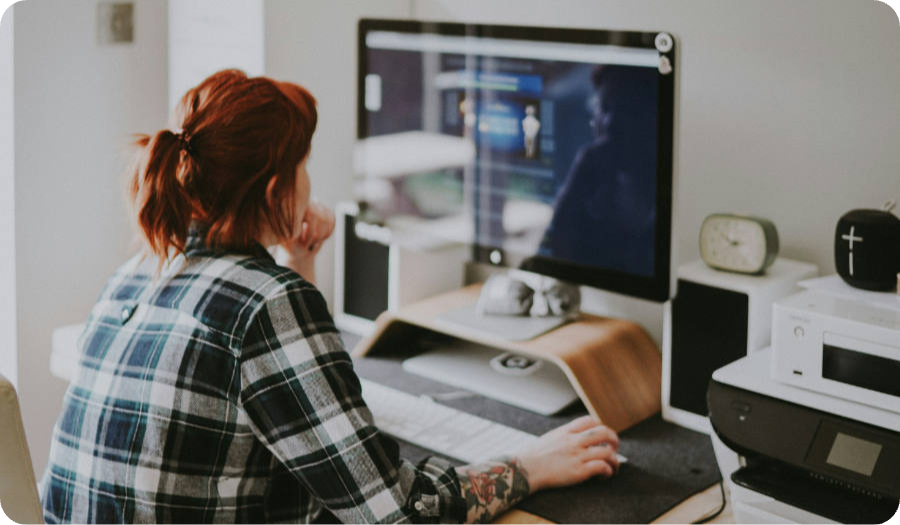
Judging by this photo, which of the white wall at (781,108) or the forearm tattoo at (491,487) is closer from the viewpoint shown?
the forearm tattoo at (491,487)

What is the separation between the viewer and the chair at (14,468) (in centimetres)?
107

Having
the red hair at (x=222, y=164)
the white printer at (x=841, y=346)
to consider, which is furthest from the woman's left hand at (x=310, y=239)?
the white printer at (x=841, y=346)

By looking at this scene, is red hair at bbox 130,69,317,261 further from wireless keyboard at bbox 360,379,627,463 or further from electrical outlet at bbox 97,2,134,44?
electrical outlet at bbox 97,2,134,44

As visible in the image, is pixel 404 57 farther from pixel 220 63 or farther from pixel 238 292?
pixel 238 292

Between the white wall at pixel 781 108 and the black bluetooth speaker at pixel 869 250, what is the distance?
0.15 metres

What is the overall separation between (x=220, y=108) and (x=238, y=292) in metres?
0.23

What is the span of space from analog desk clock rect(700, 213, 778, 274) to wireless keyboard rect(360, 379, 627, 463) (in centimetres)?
38

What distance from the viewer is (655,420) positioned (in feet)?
6.06

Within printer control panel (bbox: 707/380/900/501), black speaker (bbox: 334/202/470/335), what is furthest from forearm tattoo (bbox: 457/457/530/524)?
black speaker (bbox: 334/202/470/335)

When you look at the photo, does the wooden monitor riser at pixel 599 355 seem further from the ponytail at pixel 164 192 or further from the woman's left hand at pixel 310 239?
the ponytail at pixel 164 192

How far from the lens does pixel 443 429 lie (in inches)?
68.9

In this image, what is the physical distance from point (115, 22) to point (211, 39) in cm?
23

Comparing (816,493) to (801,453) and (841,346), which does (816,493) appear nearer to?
(801,453)

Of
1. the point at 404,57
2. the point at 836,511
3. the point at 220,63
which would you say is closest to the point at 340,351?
the point at 836,511
